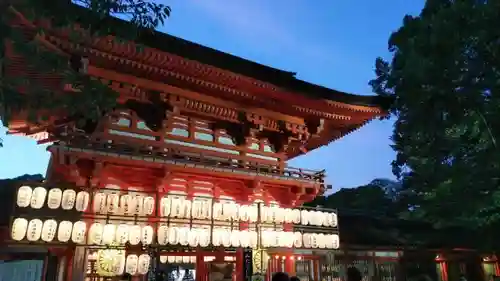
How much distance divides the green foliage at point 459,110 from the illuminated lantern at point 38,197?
14.1m

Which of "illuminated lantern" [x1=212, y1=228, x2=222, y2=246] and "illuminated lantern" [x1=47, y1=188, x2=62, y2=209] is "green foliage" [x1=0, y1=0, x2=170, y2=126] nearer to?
"illuminated lantern" [x1=47, y1=188, x2=62, y2=209]

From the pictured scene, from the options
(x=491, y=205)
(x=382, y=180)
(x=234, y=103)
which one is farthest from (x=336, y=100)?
(x=382, y=180)

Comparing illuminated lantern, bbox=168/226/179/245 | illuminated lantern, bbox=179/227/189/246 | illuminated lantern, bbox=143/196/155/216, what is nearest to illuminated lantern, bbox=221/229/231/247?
illuminated lantern, bbox=179/227/189/246

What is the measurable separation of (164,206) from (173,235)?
0.81 m

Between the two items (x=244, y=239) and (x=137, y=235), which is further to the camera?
(x=244, y=239)

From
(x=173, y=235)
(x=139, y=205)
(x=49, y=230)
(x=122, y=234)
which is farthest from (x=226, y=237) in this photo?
(x=49, y=230)

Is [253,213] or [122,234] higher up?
[253,213]

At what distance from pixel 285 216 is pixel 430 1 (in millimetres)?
15545

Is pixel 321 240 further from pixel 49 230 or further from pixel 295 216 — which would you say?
pixel 49 230

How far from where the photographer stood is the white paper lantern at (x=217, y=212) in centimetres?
1117

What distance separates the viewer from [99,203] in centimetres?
958

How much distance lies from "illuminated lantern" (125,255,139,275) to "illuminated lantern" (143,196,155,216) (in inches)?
44.8

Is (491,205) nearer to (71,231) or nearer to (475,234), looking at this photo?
(475,234)

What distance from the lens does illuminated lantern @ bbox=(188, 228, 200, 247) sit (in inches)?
416
